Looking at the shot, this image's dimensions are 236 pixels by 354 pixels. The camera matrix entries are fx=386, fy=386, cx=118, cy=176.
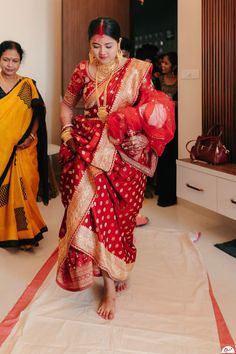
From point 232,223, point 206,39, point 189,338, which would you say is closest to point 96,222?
point 189,338

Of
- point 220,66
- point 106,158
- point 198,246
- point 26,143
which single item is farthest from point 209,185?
point 26,143

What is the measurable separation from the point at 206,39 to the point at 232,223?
1.36 metres

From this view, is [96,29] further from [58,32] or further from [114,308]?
[58,32]

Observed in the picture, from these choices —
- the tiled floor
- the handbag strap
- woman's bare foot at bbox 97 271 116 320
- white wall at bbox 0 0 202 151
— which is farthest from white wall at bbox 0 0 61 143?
woman's bare foot at bbox 97 271 116 320

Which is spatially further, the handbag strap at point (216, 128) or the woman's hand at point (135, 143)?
the handbag strap at point (216, 128)

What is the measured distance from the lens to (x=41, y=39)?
159 inches

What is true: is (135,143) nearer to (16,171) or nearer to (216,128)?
(16,171)

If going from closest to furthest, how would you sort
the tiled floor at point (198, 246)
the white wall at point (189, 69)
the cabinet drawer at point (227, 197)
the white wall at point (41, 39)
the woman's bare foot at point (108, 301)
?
the woman's bare foot at point (108, 301)
the tiled floor at point (198, 246)
the cabinet drawer at point (227, 197)
the white wall at point (189, 69)
the white wall at point (41, 39)

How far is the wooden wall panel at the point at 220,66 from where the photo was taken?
2.57m

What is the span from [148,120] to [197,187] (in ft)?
3.84

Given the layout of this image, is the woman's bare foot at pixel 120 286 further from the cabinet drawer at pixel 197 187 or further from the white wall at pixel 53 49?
the white wall at pixel 53 49

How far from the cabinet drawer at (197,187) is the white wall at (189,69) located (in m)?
0.53

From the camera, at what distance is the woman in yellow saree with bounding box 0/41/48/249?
2.37 meters

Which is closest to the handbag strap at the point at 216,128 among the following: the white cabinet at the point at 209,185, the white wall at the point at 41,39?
the white cabinet at the point at 209,185
